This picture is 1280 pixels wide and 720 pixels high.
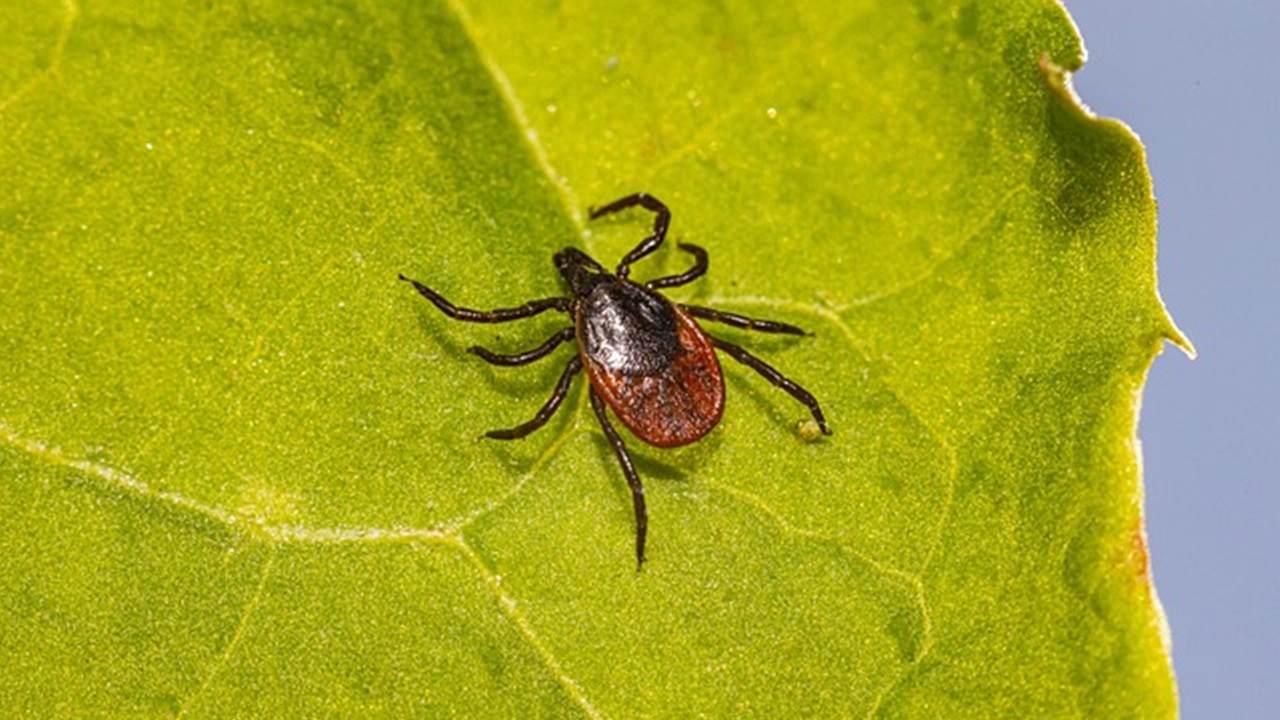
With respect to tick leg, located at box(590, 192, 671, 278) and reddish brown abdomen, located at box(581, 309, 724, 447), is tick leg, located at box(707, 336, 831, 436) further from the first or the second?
tick leg, located at box(590, 192, 671, 278)

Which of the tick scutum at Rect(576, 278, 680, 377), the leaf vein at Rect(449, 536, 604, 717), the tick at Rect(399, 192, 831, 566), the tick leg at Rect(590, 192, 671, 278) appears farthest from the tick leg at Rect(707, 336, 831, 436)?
the leaf vein at Rect(449, 536, 604, 717)

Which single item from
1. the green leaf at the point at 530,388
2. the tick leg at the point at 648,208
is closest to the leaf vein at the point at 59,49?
the green leaf at the point at 530,388

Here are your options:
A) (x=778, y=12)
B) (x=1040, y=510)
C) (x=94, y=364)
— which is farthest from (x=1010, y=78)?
(x=94, y=364)

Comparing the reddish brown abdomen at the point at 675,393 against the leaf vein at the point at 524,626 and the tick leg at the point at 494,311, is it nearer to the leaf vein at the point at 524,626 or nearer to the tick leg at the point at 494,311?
the tick leg at the point at 494,311

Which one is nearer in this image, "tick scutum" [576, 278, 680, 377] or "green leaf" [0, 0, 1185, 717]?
"green leaf" [0, 0, 1185, 717]

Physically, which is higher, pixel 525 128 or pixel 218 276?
pixel 525 128

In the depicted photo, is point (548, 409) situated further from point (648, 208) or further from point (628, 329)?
point (648, 208)

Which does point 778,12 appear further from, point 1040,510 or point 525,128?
point 1040,510
